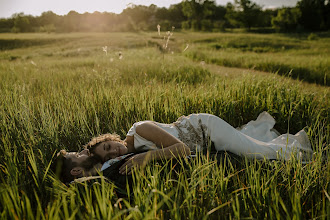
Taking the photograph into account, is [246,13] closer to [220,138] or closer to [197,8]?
[197,8]

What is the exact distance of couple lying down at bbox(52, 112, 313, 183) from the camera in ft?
6.88

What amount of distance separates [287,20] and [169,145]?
4821cm

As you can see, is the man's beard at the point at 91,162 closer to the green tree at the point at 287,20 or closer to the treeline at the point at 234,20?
the treeline at the point at 234,20

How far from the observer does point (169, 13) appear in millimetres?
70688

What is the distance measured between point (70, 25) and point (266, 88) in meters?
43.6

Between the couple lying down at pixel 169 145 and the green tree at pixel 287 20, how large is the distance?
4644cm

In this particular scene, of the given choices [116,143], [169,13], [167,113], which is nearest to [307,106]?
[167,113]

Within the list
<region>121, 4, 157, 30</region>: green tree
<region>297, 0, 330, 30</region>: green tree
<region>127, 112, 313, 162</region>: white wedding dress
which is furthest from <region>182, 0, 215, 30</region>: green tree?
<region>127, 112, 313, 162</region>: white wedding dress

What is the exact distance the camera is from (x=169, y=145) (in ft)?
7.63

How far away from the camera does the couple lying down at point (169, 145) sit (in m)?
2.10

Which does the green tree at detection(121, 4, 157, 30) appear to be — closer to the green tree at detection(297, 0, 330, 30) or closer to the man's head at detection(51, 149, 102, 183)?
the green tree at detection(297, 0, 330, 30)

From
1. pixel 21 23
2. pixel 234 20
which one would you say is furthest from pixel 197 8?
pixel 21 23

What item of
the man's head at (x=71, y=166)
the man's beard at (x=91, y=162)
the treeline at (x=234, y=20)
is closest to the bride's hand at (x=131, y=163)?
the man's head at (x=71, y=166)

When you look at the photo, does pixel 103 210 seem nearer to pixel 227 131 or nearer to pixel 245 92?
pixel 227 131
